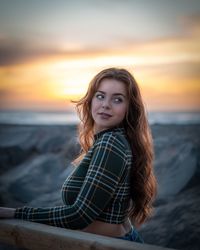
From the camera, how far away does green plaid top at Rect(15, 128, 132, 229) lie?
94 cm

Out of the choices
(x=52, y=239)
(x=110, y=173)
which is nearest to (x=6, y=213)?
(x=52, y=239)

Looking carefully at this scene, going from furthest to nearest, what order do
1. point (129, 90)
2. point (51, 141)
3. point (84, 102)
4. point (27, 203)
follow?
1. point (51, 141)
2. point (27, 203)
3. point (84, 102)
4. point (129, 90)

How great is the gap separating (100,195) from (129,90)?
1.09ft

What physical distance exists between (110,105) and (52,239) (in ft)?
1.32

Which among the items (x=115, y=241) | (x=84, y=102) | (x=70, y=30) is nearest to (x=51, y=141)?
(x=70, y=30)

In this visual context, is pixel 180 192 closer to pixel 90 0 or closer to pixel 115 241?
pixel 90 0

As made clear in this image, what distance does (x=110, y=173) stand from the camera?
948 millimetres

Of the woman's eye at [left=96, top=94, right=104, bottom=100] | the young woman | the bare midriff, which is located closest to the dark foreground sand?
the young woman

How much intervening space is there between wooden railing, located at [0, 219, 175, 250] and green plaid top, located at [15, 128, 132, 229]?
46 mm

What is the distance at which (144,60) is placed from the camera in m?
2.61

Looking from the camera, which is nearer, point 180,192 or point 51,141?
point 180,192

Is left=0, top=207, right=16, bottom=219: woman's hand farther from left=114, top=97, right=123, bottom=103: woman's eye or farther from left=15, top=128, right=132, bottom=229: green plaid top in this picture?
left=114, top=97, right=123, bottom=103: woman's eye

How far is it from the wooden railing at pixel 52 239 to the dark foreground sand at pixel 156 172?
1.58 m

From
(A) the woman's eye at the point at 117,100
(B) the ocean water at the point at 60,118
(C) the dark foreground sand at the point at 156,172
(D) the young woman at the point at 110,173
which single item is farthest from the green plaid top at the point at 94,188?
(B) the ocean water at the point at 60,118
